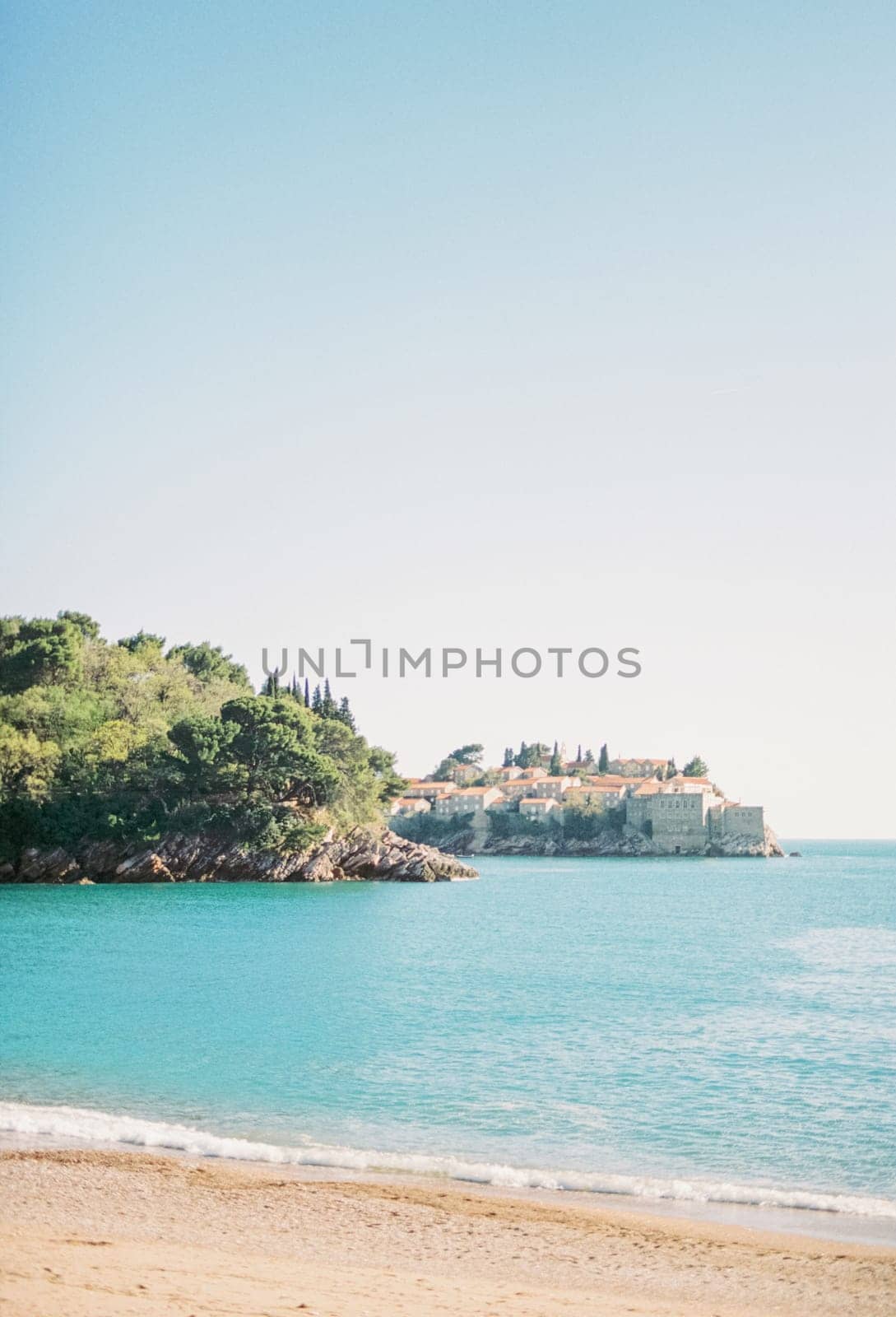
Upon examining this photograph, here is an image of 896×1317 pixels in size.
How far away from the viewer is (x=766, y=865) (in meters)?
126

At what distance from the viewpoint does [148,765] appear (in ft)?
237

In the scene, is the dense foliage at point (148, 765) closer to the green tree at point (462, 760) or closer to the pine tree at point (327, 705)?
the pine tree at point (327, 705)

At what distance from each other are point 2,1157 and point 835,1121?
10877 millimetres

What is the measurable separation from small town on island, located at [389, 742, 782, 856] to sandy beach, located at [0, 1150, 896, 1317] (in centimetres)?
12353

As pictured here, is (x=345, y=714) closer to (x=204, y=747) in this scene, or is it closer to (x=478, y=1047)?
(x=204, y=747)

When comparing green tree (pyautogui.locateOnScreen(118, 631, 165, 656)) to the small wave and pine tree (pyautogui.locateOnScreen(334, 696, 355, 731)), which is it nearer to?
pine tree (pyautogui.locateOnScreen(334, 696, 355, 731))

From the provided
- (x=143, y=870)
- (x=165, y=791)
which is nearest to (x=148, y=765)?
(x=165, y=791)

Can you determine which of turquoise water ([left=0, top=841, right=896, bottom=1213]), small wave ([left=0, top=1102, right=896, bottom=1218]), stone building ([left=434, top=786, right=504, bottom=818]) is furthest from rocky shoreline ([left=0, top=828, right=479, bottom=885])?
stone building ([left=434, top=786, right=504, bottom=818])

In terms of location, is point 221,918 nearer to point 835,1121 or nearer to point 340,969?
point 340,969

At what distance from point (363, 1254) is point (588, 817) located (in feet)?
457

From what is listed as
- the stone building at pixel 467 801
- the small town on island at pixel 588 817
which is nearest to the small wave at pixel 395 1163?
the small town on island at pixel 588 817

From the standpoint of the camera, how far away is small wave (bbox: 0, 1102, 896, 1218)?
1248 centimetres

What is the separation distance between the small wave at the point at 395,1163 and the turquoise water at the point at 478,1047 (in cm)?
5

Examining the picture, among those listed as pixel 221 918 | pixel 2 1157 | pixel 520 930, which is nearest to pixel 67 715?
pixel 221 918
